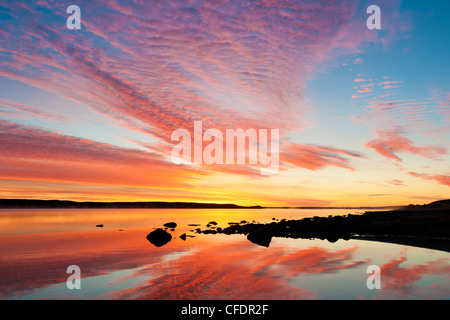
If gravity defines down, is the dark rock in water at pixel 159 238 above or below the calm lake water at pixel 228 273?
below

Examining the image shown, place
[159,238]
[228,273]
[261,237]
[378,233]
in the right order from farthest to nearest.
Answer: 1. [378,233]
2. [159,238]
3. [261,237]
4. [228,273]

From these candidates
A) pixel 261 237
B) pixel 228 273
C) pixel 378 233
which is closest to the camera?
pixel 228 273

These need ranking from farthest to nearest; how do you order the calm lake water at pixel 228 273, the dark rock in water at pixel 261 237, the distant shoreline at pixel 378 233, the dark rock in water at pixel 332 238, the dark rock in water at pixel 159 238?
the dark rock in water at pixel 159 238 < the dark rock in water at pixel 332 238 < the dark rock in water at pixel 261 237 < the distant shoreline at pixel 378 233 < the calm lake water at pixel 228 273

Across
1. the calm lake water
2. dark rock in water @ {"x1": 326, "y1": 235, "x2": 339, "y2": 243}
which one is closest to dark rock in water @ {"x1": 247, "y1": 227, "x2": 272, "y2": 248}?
the calm lake water

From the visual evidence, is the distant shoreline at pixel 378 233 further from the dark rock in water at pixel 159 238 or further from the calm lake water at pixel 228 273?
the dark rock in water at pixel 159 238

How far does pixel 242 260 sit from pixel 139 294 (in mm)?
8680

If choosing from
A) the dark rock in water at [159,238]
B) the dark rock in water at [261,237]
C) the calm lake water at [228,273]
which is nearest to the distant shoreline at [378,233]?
the dark rock in water at [261,237]

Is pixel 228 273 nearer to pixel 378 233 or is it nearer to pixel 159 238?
pixel 159 238

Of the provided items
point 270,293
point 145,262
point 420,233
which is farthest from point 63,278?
point 420,233

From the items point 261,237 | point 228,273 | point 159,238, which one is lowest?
point 159,238

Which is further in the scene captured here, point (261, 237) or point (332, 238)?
point (332, 238)

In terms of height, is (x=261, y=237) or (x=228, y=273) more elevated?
(x=228, y=273)

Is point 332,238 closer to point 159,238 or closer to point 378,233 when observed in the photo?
point 378,233

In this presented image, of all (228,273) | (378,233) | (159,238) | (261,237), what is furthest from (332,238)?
(228,273)
